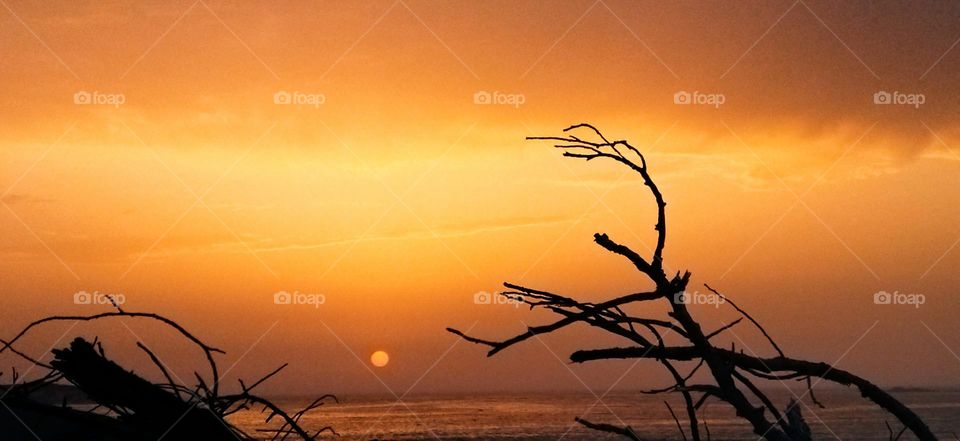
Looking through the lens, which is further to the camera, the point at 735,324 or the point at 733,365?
the point at 735,324

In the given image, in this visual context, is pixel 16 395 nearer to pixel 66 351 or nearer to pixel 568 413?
pixel 66 351

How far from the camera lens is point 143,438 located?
2152 mm

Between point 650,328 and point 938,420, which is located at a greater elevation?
point 650,328

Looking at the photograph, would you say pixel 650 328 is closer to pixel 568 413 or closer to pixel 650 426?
pixel 650 426

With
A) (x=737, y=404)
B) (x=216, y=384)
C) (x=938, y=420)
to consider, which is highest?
(x=216, y=384)

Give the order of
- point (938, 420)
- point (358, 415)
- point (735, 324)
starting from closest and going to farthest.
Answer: point (735, 324) < point (938, 420) < point (358, 415)

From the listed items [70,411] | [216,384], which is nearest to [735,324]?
[216,384]

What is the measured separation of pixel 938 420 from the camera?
305 ft

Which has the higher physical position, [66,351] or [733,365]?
[66,351]

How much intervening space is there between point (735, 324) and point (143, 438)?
1515mm

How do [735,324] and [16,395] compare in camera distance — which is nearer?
[16,395]

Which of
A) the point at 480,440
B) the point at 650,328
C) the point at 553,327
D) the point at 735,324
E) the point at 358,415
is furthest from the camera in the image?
the point at 358,415

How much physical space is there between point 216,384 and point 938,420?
104 m

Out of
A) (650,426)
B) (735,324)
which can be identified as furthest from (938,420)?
(735,324)
